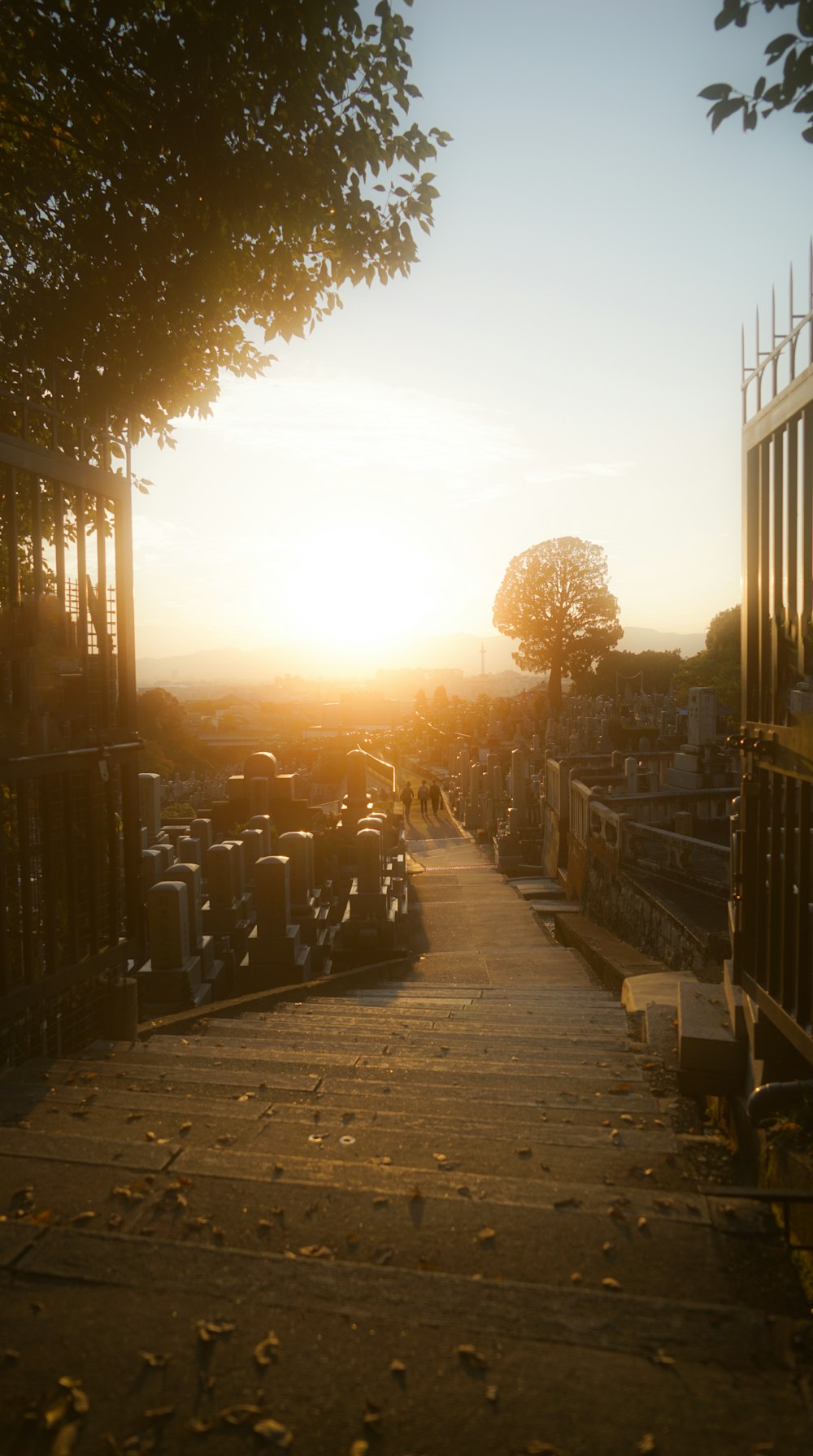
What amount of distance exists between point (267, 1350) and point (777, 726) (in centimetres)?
309

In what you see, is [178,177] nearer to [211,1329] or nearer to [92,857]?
[92,857]

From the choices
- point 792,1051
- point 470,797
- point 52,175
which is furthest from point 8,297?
point 470,797

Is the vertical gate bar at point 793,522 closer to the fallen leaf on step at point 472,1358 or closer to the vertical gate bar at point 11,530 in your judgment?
the fallen leaf on step at point 472,1358

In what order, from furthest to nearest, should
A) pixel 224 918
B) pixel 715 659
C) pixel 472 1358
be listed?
1. pixel 715 659
2. pixel 224 918
3. pixel 472 1358

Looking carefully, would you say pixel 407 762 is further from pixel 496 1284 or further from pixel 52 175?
pixel 496 1284

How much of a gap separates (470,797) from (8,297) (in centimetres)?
2402

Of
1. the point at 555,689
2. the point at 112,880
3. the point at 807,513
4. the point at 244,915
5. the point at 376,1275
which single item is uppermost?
the point at 807,513

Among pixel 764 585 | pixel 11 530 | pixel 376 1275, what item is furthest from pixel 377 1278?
pixel 11 530

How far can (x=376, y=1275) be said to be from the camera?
8.16 ft

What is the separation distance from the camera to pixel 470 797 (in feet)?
97.2

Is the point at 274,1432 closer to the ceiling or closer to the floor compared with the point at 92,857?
closer to the floor

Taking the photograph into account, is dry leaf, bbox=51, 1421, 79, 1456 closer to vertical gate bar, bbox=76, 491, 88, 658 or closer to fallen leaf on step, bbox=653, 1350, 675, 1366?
fallen leaf on step, bbox=653, 1350, 675, 1366

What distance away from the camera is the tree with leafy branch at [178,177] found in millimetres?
5676

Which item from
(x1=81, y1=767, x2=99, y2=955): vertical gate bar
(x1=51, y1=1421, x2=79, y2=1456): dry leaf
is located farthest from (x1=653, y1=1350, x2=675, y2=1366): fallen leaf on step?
(x1=81, y1=767, x2=99, y2=955): vertical gate bar
